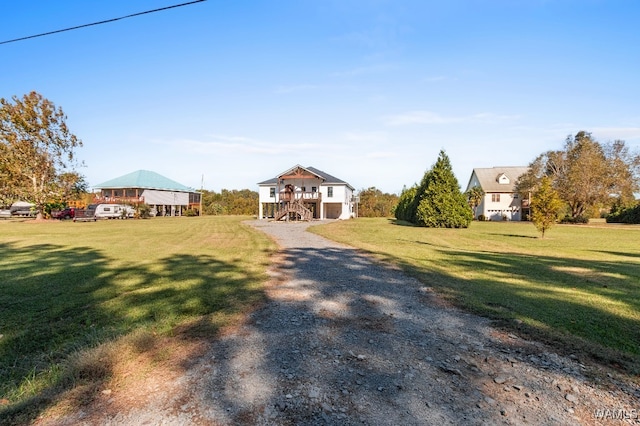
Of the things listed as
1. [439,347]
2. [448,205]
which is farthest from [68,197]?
[439,347]

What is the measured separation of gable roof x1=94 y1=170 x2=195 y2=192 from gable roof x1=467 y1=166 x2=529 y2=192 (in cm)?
4744

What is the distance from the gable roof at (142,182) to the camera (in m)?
51.1

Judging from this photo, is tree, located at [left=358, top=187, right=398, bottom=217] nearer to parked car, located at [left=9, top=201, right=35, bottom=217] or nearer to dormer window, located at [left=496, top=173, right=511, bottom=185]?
dormer window, located at [left=496, top=173, right=511, bottom=185]

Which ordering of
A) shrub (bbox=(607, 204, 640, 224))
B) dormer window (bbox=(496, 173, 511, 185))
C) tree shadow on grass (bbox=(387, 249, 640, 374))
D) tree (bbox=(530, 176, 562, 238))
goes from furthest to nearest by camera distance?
1. dormer window (bbox=(496, 173, 511, 185))
2. shrub (bbox=(607, 204, 640, 224))
3. tree (bbox=(530, 176, 562, 238))
4. tree shadow on grass (bbox=(387, 249, 640, 374))

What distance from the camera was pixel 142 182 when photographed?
5188 centimetres

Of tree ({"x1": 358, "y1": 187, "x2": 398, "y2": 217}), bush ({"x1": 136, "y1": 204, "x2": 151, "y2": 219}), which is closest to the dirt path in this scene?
bush ({"x1": 136, "y1": 204, "x2": 151, "y2": 219})

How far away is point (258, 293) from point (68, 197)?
3899 centimetres

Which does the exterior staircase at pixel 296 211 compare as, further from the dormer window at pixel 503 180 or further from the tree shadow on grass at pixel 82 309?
the dormer window at pixel 503 180

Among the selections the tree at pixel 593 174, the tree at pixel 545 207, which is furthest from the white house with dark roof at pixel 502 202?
the tree at pixel 545 207

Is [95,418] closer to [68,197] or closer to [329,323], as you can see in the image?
[329,323]

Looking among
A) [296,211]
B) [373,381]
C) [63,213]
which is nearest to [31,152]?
[63,213]

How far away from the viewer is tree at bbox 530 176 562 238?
1723cm

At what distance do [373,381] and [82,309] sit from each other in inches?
196

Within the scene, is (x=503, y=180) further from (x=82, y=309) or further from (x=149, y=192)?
(x=149, y=192)
